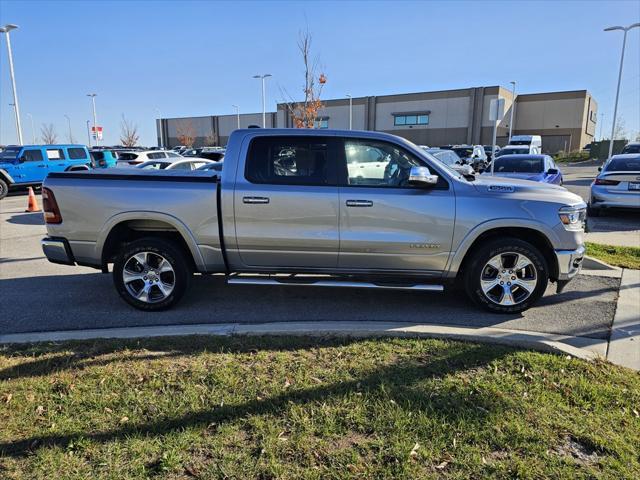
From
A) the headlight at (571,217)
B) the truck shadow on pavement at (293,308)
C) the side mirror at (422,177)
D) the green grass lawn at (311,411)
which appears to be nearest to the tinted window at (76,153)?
the truck shadow on pavement at (293,308)

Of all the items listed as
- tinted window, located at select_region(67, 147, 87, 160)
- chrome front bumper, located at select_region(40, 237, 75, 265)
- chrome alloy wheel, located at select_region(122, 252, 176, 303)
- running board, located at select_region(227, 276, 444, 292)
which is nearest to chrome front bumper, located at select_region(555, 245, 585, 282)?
running board, located at select_region(227, 276, 444, 292)

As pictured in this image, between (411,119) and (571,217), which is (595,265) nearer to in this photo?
(571,217)

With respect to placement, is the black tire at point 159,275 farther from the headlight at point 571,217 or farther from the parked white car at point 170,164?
the parked white car at point 170,164

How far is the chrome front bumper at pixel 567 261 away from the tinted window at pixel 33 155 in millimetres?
20812

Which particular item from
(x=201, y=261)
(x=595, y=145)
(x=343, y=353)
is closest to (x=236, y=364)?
(x=343, y=353)

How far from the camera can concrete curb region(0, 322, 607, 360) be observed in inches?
166

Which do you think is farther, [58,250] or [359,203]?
[58,250]

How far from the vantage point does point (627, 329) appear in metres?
4.68

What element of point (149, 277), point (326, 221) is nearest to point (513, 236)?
point (326, 221)

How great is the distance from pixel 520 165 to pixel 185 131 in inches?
3042

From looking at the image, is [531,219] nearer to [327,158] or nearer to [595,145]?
[327,158]

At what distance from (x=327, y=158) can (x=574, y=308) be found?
329 cm

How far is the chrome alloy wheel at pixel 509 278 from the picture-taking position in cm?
489

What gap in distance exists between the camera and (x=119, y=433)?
2891 millimetres
